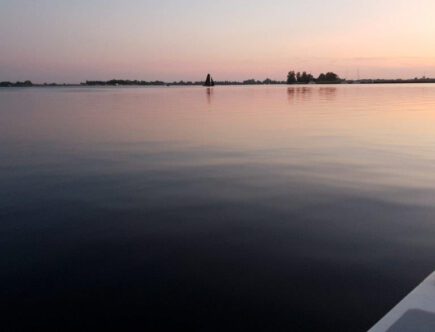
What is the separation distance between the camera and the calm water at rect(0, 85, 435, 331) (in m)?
7.00

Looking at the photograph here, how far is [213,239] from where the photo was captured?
995 centimetres

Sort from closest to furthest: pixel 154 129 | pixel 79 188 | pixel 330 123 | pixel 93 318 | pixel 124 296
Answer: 1. pixel 93 318
2. pixel 124 296
3. pixel 79 188
4. pixel 154 129
5. pixel 330 123

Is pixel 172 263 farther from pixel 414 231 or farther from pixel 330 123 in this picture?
pixel 330 123

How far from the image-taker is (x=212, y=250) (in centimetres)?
934

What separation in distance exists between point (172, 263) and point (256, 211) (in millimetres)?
3949

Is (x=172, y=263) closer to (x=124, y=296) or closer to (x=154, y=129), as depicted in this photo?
(x=124, y=296)

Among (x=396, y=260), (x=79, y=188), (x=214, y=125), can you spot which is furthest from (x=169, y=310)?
(x=214, y=125)

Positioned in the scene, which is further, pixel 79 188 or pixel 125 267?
pixel 79 188

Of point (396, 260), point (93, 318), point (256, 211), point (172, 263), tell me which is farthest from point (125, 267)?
point (396, 260)

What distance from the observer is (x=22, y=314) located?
22.5ft

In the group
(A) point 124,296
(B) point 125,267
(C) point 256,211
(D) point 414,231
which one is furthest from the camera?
(C) point 256,211

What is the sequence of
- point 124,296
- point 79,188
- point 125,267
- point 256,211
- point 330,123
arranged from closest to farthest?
point 124,296
point 125,267
point 256,211
point 79,188
point 330,123

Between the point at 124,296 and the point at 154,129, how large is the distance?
2542cm

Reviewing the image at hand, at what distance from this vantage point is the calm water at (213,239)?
700 centimetres
